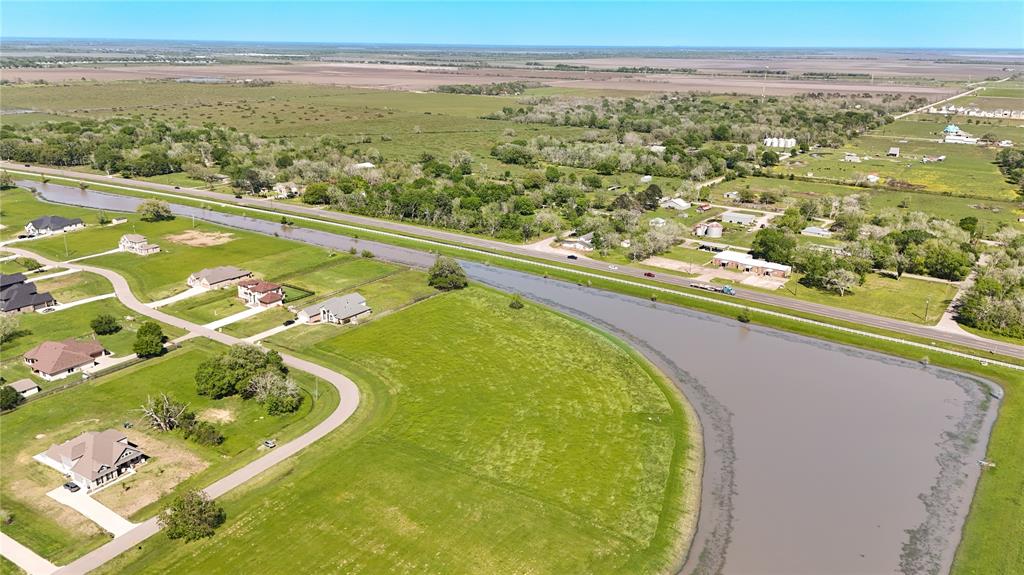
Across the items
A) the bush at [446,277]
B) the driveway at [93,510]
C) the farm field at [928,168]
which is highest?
the farm field at [928,168]

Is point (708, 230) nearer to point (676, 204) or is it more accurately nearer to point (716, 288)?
point (676, 204)

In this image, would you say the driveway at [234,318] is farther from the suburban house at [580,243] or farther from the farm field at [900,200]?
the farm field at [900,200]

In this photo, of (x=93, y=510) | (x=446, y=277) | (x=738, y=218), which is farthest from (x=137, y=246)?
(x=738, y=218)

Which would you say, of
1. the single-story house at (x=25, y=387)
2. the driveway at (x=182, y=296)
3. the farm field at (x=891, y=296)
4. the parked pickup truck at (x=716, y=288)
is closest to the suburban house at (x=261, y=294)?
the driveway at (x=182, y=296)

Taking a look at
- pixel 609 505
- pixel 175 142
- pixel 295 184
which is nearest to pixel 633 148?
pixel 295 184

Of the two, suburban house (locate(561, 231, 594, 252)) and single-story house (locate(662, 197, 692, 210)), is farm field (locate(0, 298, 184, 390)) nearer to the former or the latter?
suburban house (locate(561, 231, 594, 252))

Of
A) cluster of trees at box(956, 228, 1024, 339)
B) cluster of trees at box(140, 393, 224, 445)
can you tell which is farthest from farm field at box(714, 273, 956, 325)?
cluster of trees at box(140, 393, 224, 445)
